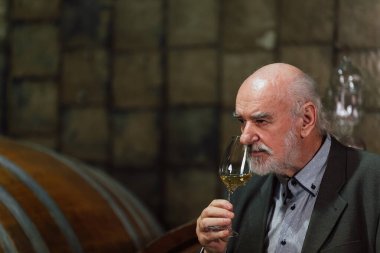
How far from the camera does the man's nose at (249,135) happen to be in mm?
1971

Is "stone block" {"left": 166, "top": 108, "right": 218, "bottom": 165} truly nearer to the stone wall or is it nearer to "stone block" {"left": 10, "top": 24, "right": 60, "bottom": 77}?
the stone wall

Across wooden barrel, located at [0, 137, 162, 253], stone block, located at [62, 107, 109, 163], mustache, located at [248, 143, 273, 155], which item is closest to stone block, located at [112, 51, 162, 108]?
stone block, located at [62, 107, 109, 163]

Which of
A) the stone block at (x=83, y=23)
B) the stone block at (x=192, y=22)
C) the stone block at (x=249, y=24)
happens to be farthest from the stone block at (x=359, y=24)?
the stone block at (x=83, y=23)

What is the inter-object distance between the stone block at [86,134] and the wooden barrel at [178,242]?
4.64ft

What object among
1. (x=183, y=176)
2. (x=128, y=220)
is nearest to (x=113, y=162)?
(x=183, y=176)

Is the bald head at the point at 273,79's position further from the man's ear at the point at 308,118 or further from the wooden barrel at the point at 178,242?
the wooden barrel at the point at 178,242

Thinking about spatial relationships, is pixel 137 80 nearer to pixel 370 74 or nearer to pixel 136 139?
pixel 136 139

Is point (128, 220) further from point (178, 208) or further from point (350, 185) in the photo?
point (350, 185)

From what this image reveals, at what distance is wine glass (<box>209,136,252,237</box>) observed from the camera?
1929 mm

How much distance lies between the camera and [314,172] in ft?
6.82

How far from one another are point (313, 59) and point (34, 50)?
1.65m

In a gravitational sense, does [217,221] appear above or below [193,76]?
below

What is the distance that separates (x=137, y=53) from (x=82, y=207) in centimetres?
131

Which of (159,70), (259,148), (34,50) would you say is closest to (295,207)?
(259,148)
